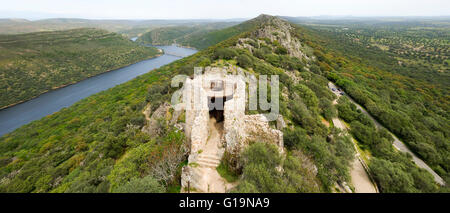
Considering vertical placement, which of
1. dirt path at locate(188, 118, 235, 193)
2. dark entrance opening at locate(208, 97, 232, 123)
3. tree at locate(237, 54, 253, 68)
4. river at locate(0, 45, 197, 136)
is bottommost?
river at locate(0, 45, 197, 136)

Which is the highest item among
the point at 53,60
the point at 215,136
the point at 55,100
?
the point at 53,60

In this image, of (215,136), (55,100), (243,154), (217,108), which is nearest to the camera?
(243,154)

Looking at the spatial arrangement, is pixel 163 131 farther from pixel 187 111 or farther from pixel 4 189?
pixel 4 189

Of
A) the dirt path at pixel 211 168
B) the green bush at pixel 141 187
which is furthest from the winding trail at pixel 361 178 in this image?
the green bush at pixel 141 187

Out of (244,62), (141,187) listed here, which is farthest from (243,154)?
(244,62)

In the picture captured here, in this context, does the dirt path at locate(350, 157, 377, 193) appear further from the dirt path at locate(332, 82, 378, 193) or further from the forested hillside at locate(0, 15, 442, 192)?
the forested hillside at locate(0, 15, 442, 192)

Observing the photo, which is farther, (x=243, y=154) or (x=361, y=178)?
(x=361, y=178)

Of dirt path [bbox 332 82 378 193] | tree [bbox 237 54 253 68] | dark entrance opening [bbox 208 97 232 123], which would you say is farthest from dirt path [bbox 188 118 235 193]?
tree [bbox 237 54 253 68]

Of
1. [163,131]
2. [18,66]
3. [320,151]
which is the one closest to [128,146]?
[163,131]

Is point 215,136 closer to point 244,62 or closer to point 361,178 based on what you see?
point 361,178
